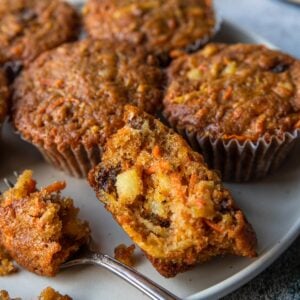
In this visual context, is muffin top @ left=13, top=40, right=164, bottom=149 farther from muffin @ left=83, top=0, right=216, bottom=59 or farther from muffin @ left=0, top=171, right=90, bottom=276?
muffin @ left=0, top=171, right=90, bottom=276

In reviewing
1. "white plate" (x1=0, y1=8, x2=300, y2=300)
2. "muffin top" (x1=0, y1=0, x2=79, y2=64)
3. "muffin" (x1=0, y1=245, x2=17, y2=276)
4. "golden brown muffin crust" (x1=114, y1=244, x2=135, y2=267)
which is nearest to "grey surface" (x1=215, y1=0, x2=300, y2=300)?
"muffin top" (x1=0, y1=0, x2=79, y2=64)

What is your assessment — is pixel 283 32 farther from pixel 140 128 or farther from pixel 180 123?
pixel 140 128

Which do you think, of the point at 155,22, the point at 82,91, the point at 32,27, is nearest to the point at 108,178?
the point at 82,91

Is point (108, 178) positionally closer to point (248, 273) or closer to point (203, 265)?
point (203, 265)

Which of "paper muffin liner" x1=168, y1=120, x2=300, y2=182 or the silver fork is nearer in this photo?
the silver fork

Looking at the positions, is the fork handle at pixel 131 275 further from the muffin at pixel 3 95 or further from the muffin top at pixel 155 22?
the muffin top at pixel 155 22

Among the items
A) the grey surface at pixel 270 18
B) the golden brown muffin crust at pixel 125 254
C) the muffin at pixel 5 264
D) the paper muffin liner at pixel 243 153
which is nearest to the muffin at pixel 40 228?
the muffin at pixel 5 264
